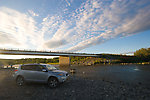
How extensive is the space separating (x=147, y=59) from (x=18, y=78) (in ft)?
347

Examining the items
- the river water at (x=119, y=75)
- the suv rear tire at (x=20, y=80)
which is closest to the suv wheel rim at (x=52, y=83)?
the suv rear tire at (x=20, y=80)

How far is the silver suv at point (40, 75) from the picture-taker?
7.49 meters

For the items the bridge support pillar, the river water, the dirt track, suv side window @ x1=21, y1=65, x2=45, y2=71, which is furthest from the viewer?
the bridge support pillar

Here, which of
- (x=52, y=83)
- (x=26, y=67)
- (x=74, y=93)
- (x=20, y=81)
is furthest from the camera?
(x=26, y=67)

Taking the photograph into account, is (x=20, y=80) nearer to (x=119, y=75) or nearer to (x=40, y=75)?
(x=40, y=75)

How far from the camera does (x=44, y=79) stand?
24.9 feet

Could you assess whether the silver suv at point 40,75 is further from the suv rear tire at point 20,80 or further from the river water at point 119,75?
the river water at point 119,75

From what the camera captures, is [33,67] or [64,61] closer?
[33,67]

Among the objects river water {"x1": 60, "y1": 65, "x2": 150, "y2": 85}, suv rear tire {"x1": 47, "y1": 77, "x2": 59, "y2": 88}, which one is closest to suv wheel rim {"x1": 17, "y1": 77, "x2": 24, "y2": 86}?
suv rear tire {"x1": 47, "y1": 77, "x2": 59, "y2": 88}

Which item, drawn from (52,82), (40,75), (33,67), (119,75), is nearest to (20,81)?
(33,67)

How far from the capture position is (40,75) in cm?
768

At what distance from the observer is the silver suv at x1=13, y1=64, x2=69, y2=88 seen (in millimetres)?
7486

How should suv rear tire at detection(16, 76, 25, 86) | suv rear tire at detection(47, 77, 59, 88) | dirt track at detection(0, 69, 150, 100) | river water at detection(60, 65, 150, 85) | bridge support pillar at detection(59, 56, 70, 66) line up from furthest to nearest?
1. bridge support pillar at detection(59, 56, 70, 66)
2. river water at detection(60, 65, 150, 85)
3. suv rear tire at detection(16, 76, 25, 86)
4. suv rear tire at detection(47, 77, 59, 88)
5. dirt track at detection(0, 69, 150, 100)

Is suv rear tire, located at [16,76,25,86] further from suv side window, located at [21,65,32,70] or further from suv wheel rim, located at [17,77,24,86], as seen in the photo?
suv side window, located at [21,65,32,70]
